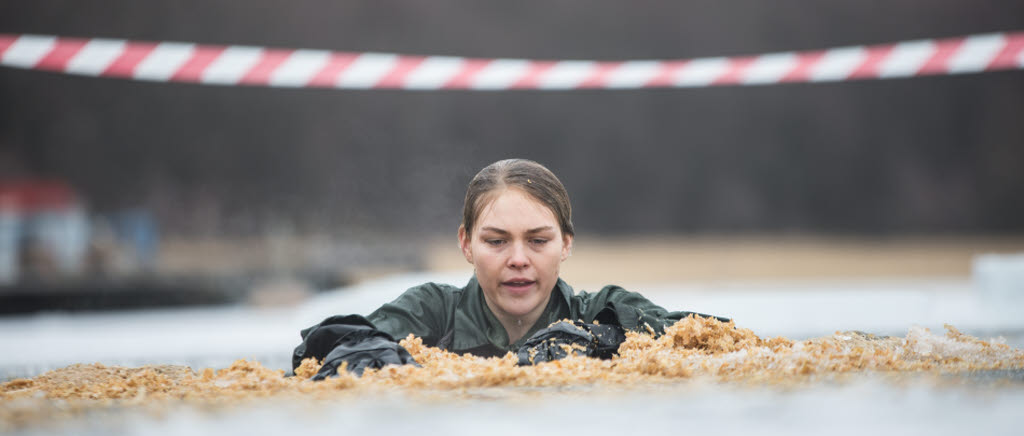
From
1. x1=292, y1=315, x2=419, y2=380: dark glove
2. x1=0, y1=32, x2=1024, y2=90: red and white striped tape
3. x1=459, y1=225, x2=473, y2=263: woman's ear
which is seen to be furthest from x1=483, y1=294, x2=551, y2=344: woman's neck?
x1=0, y1=32, x2=1024, y2=90: red and white striped tape

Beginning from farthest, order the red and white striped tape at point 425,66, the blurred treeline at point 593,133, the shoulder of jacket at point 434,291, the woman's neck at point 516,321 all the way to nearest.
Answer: the blurred treeline at point 593,133, the red and white striped tape at point 425,66, the shoulder of jacket at point 434,291, the woman's neck at point 516,321

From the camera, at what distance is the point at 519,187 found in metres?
2.10

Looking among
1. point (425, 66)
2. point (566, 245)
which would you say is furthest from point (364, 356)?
point (425, 66)

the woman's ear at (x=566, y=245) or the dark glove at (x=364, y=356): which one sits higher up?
the woman's ear at (x=566, y=245)

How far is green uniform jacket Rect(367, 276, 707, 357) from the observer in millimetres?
2129

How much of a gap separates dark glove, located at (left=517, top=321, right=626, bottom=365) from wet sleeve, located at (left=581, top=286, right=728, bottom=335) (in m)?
0.08

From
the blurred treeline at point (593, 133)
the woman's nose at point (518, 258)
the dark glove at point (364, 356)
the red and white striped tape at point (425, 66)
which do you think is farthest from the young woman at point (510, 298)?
the blurred treeline at point (593, 133)

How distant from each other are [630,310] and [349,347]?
→ 653 mm

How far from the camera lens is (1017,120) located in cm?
714

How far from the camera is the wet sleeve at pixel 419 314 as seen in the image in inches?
84.3

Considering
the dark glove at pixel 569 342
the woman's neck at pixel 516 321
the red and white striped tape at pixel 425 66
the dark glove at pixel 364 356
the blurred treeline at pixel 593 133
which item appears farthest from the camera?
the blurred treeline at pixel 593 133

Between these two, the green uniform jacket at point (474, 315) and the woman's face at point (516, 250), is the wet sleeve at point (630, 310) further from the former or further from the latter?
the woman's face at point (516, 250)

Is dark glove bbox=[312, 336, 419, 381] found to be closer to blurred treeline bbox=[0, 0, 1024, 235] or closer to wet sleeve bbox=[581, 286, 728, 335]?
wet sleeve bbox=[581, 286, 728, 335]

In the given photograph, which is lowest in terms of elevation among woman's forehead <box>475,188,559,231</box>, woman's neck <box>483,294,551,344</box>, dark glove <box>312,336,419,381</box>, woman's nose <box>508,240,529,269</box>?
dark glove <box>312,336,419,381</box>
